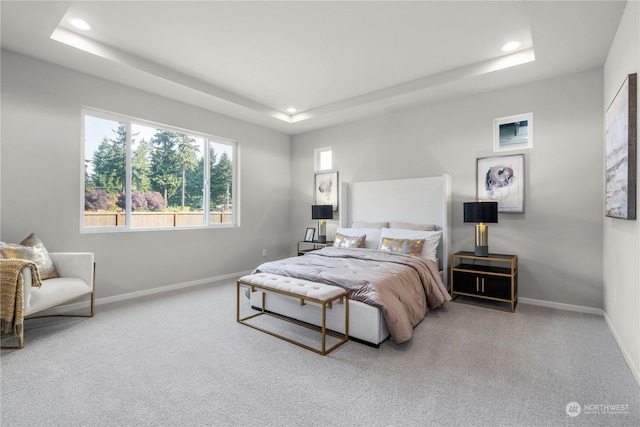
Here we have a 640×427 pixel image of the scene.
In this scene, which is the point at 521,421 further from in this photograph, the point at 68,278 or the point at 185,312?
the point at 68,278

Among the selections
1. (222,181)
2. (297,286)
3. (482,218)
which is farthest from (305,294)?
(222,181)

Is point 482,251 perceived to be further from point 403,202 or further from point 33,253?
point 33,253

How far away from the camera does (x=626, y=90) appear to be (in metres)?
2.27

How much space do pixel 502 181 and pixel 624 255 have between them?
167 cm

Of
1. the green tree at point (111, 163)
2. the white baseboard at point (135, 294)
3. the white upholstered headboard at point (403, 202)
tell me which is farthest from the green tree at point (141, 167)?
the white upholstered headboard at point (403, 202)

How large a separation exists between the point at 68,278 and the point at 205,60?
2.72 m

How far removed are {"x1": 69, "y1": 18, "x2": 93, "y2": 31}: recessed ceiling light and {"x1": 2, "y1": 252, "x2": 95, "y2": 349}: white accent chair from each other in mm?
2198

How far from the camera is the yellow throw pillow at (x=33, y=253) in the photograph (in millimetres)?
2801

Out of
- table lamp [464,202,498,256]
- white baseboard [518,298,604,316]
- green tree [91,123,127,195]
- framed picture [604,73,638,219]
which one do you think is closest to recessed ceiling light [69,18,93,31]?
green tree [91,123,127,195]

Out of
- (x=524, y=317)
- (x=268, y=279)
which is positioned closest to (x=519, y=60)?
(x=524, y=317)

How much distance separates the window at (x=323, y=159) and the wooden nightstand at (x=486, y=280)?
2.82 meters

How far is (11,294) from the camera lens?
97.4 inches

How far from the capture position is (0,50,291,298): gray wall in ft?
10.4

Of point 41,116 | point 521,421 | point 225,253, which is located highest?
point 41,116
